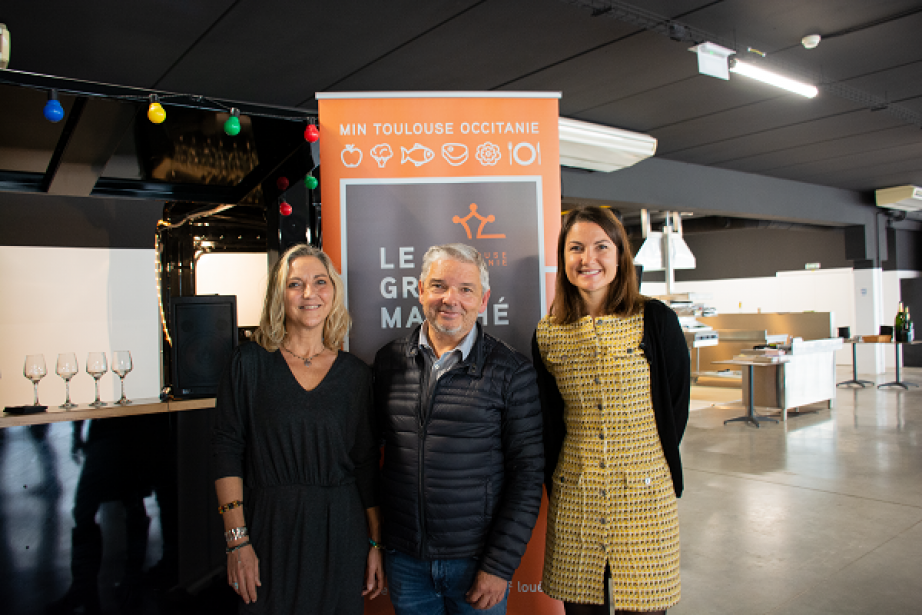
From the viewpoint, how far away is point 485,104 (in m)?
2.50

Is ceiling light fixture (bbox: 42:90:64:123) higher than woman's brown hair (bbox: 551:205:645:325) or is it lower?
higher

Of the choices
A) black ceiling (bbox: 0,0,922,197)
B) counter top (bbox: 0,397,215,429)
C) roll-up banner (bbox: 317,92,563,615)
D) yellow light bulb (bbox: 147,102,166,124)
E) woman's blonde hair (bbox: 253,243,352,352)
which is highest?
black ceiling (bbox: 0,0,922,197)

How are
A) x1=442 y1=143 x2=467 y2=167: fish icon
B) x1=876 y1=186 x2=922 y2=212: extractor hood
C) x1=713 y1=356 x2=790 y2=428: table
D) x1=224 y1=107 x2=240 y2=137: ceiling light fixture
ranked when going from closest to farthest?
x1=224 y1=107 x2=240 y2=137: ceiling light fixture
x1=442 y1=143 x2=467 y2=167: fish icon
x1=713 y1=356 x2=790 y2=428: table
x1=876 y1=186 x2=922 y2=212: extractor hood

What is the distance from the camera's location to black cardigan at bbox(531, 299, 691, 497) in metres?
1.77

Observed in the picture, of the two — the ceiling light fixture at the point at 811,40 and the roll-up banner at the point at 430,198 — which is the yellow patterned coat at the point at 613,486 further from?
the ceiling light fixture at the point at 811,40

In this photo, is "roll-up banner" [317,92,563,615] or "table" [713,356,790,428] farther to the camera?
"table" [713,356,790,428]

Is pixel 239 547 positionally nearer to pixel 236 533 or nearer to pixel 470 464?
pixel 236 533

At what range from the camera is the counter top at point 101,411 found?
8.11ft

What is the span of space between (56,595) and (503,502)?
2.14 m

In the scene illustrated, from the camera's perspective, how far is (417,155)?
247 centimetres

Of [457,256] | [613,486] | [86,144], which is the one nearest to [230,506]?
[457,256]

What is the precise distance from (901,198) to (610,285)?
38.0 ft

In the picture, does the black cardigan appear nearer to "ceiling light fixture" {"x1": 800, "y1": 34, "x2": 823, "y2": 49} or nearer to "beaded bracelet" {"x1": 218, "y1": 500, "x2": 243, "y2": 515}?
"beaded bracelet" {"x1": 218, "y1": 500, "x2": 243, "y2": 515}

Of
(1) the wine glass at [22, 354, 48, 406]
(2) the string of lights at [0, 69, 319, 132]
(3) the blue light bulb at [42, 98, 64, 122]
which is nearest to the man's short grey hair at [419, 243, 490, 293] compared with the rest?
(2) the string of lights at [0, 69, 319, 132]
